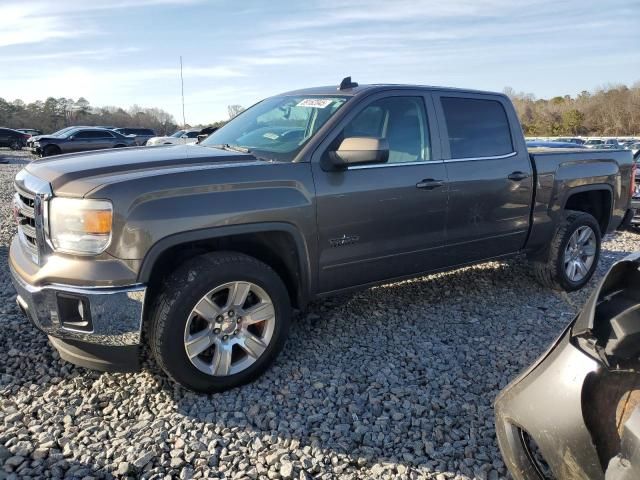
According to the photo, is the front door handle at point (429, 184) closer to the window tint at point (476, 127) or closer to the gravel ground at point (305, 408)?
the window tint at point (476, 127)

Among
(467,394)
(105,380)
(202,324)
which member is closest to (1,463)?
(105,380)

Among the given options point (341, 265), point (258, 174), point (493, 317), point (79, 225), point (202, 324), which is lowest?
point (493, 317)

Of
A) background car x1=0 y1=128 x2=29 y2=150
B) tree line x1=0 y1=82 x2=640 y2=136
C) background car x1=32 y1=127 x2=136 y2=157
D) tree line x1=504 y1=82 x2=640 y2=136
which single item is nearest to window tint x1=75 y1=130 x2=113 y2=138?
background car x1=32 y1=127 x2=136 y2=157

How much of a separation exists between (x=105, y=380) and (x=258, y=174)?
163cm

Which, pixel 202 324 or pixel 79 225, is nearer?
pixel 79 225

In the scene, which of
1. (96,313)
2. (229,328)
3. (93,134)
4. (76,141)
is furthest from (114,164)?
(93,134)

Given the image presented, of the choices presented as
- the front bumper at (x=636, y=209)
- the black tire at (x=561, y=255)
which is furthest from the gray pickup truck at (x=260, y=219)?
the front bumper at (x=636, y=209)

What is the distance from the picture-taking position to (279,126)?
158 inches

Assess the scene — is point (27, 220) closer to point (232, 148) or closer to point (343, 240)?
point (232, 148)

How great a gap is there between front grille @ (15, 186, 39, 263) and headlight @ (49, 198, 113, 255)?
0.82ft

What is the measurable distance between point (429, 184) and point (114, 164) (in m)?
2.20

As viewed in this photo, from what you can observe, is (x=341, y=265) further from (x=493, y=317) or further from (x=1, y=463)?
(x=1, y=463)

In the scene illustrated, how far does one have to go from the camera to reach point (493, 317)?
455 cm

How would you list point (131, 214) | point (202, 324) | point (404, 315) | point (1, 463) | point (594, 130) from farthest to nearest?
point (594, 130), point (404, 315), point (202, 324), point (131, 214), point (1, 463)
